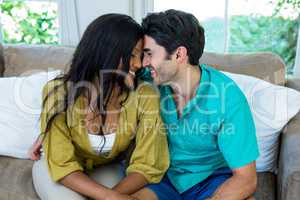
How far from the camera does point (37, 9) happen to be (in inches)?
95.0

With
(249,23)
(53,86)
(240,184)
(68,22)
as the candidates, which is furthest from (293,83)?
(68,22)

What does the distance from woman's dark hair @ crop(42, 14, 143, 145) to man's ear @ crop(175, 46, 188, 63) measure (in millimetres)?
136

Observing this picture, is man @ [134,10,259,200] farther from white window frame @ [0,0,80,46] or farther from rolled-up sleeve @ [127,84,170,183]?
white window frame @ [0,0,80,46]

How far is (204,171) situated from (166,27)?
55 cm

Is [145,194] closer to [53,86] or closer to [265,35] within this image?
[53,86]

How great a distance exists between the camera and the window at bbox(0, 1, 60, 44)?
7.88 ft

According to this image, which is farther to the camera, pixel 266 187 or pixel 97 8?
pixel 97 8

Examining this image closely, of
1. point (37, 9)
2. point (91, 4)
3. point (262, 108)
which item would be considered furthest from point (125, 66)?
point (37, 9)

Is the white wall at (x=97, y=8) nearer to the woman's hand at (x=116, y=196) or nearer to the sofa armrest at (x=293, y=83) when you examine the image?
the sofa armrest at (x=293, y=83)

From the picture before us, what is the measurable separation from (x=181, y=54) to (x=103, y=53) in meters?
0.26

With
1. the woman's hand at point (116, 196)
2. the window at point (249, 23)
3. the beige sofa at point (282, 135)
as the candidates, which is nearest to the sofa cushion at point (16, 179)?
the beige sofa at point (282, 135)

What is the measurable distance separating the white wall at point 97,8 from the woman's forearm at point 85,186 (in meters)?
1.14

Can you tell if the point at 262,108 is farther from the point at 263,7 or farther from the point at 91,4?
the point at 91,4

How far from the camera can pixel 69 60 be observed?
6.18 feet
